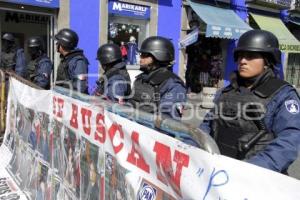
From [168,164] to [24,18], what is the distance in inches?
357

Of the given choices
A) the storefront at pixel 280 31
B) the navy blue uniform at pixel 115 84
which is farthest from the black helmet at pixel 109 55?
the storefront at pixel 280 31

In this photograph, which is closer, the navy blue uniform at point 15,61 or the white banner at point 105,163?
the white banner at point 105,163

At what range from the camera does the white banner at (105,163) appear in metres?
1.51

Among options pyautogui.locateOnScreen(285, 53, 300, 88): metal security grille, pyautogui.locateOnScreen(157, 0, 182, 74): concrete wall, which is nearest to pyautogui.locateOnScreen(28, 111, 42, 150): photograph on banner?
pyautogui.locateOnScreen(157, 0, 182, 74): concrete wall

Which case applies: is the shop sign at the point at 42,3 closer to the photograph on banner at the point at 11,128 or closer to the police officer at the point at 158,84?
the photograph on banner at the point at 11,128

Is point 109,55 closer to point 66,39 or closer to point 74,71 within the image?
point 74,71

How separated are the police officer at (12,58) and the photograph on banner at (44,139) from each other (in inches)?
136

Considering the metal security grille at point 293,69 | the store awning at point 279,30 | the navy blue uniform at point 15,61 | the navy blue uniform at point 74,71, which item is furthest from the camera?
the metal security grille at point 293,69

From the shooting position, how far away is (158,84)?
11.0 feet

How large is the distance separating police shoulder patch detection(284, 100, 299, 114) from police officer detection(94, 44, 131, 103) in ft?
6.93

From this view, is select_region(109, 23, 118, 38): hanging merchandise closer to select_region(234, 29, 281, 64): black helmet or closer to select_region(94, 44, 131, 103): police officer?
select_region(94, 44, 131, 103): police officer

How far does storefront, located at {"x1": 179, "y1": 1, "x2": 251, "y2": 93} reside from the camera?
13.4 meters

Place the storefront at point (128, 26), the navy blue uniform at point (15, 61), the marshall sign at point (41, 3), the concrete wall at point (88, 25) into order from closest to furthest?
the navy blue uniform at point (15, 61), the marshall sign at point (41, 3), the concrete wall at point (88, 25), the storefront at point (128, 26)

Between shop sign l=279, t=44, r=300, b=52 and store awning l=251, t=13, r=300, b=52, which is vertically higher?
store awning l=251, t=13, r=300, b=52
